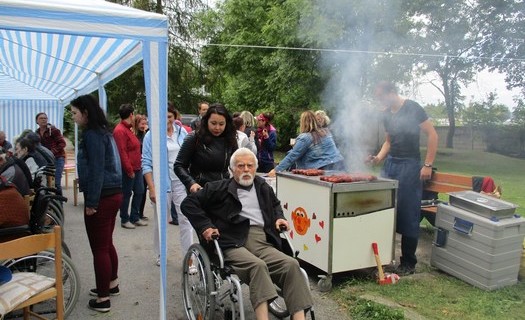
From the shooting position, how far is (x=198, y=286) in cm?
306

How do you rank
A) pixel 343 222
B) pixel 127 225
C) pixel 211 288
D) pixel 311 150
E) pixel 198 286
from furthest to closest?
pixel 127 225 < pixel 311 150 < pixel 343 222 < pixel 198 286 < pixel 211 288

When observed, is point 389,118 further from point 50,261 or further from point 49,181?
point 49,181

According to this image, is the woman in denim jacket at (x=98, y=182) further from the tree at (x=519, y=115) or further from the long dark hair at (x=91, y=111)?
the tree at (x=519, y=115)

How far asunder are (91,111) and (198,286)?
1528mm

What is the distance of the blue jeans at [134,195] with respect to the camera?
5969 mm

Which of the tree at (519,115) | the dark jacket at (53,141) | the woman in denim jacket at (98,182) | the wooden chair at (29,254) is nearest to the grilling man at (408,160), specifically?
the woman in denim jacket at (98,182)

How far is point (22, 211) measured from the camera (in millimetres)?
3174

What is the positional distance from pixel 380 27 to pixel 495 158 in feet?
48.4

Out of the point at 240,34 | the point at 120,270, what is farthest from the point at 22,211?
the point at 240,34

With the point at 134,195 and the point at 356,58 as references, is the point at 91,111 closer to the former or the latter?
the point at 134,195

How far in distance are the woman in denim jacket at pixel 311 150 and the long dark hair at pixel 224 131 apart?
129cm

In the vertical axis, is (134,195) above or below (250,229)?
below

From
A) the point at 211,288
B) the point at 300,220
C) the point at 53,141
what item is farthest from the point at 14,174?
the point at 53,141

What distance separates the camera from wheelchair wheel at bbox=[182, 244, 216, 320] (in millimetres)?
2764
